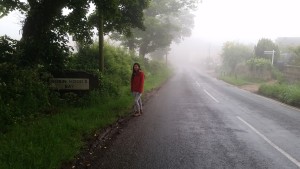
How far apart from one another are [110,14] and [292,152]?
8.42 m

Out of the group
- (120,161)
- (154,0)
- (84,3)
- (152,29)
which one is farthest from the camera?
(154,0)

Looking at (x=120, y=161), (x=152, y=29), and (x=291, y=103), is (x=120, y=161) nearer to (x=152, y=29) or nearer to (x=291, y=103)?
(x=291, y=103)

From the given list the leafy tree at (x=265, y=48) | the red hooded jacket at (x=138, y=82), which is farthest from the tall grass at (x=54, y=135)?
the leafy tree at (x=265, y=48)

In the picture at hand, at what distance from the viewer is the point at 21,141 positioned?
6539 mm

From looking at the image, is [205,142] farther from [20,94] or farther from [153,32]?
[153,32]

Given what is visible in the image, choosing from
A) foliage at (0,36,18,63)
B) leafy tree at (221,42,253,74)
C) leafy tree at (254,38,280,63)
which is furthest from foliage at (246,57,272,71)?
foliage at (0,36,18,63)

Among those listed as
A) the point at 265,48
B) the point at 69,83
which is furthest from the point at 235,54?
the point at 69,83

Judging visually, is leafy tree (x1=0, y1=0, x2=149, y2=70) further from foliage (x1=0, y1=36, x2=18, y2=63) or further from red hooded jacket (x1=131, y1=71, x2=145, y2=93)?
red hooded jacket (x1=131, y1=71, x2=145, y2=93)

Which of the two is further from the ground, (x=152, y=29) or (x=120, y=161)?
(x=152, y=29)

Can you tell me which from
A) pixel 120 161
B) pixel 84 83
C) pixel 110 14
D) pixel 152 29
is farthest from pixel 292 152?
pixel 152 29

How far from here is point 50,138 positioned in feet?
22.6

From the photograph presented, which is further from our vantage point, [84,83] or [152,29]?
[152,29]

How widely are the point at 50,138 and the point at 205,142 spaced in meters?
3.74

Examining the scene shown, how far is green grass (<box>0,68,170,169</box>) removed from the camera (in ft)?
18.5
